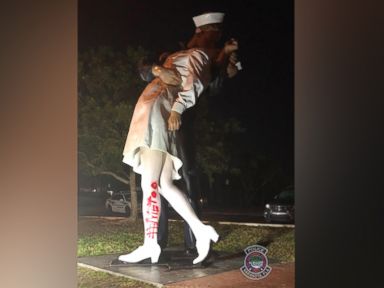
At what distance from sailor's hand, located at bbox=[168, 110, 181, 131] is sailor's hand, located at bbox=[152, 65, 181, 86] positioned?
0.14m

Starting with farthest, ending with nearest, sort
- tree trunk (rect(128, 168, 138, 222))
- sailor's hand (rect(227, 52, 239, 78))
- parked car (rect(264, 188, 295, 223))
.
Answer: tree trunk (rect(128, 168, 138, 222))
sailor's hand (rect(227, 52, 239, 78))
parked car (rect(264, 188, 295, 223))

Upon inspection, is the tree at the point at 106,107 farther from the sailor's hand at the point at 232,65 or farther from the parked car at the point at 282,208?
the parked car at the point at 282,208

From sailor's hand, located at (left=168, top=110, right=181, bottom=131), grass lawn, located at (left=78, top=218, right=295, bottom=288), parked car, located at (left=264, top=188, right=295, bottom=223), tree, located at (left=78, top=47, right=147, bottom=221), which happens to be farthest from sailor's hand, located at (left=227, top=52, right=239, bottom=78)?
grass lawn, located at (left=78, top=218, right=295, bottom=288)

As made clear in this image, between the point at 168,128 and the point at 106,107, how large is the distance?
348mm

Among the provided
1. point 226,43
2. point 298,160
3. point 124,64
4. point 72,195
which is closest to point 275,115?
point 298,160

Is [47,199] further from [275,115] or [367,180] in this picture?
[367,180]

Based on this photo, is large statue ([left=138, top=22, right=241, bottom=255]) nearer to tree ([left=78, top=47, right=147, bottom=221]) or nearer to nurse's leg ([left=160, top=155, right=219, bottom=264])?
nurse's leg ([left=160, top=155, right=219, bottom=264])

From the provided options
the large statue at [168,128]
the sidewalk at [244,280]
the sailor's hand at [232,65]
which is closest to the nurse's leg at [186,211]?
the large statue at [168,128]

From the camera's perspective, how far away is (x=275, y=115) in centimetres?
213

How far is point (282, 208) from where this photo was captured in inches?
82.8

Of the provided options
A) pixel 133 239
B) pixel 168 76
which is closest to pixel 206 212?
pixel 133 239

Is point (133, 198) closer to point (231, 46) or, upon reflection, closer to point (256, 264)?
point (256, 264)

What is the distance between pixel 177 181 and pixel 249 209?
37 cm

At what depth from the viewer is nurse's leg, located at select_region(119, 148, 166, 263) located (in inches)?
90.1
